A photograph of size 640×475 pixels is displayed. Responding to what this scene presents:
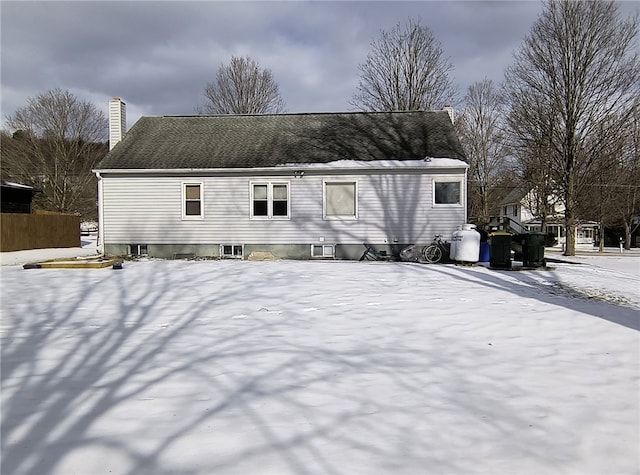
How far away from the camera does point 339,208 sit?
15.2 m

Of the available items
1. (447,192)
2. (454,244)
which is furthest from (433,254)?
Answer: (447,192)

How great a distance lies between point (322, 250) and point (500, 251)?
19.2ft

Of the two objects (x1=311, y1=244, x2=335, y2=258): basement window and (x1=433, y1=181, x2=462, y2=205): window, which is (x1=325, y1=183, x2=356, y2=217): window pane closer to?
(x1=311, y1=244, x2=335, y2=258): basement window

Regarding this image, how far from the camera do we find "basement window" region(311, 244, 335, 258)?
15.2 m

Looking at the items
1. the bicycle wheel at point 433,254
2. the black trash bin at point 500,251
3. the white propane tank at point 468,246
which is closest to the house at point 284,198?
the bicycle wheel at point 433,254

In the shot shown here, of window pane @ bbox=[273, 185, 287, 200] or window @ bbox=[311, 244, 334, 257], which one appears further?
window pane @ bbox=[273, 185, 287, 200]

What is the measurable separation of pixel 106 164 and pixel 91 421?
14.2 meters

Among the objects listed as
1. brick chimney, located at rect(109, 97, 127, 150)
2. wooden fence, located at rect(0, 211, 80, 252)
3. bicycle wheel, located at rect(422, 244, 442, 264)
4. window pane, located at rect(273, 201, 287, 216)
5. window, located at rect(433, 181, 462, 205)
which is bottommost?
bicycle wheel, located at rect(422, 244, 442, 264)

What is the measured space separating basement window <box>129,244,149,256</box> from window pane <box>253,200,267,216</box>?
421 cm

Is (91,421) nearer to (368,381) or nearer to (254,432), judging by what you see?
(254,432)

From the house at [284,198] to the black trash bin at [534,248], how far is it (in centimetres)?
284

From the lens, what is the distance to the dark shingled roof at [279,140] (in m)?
15.5

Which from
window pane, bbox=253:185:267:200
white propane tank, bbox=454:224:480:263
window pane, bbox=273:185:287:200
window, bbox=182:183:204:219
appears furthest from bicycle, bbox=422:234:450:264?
window, bbox=182:183:204:219

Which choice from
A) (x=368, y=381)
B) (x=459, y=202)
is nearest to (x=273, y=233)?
(x=459, y=202)
